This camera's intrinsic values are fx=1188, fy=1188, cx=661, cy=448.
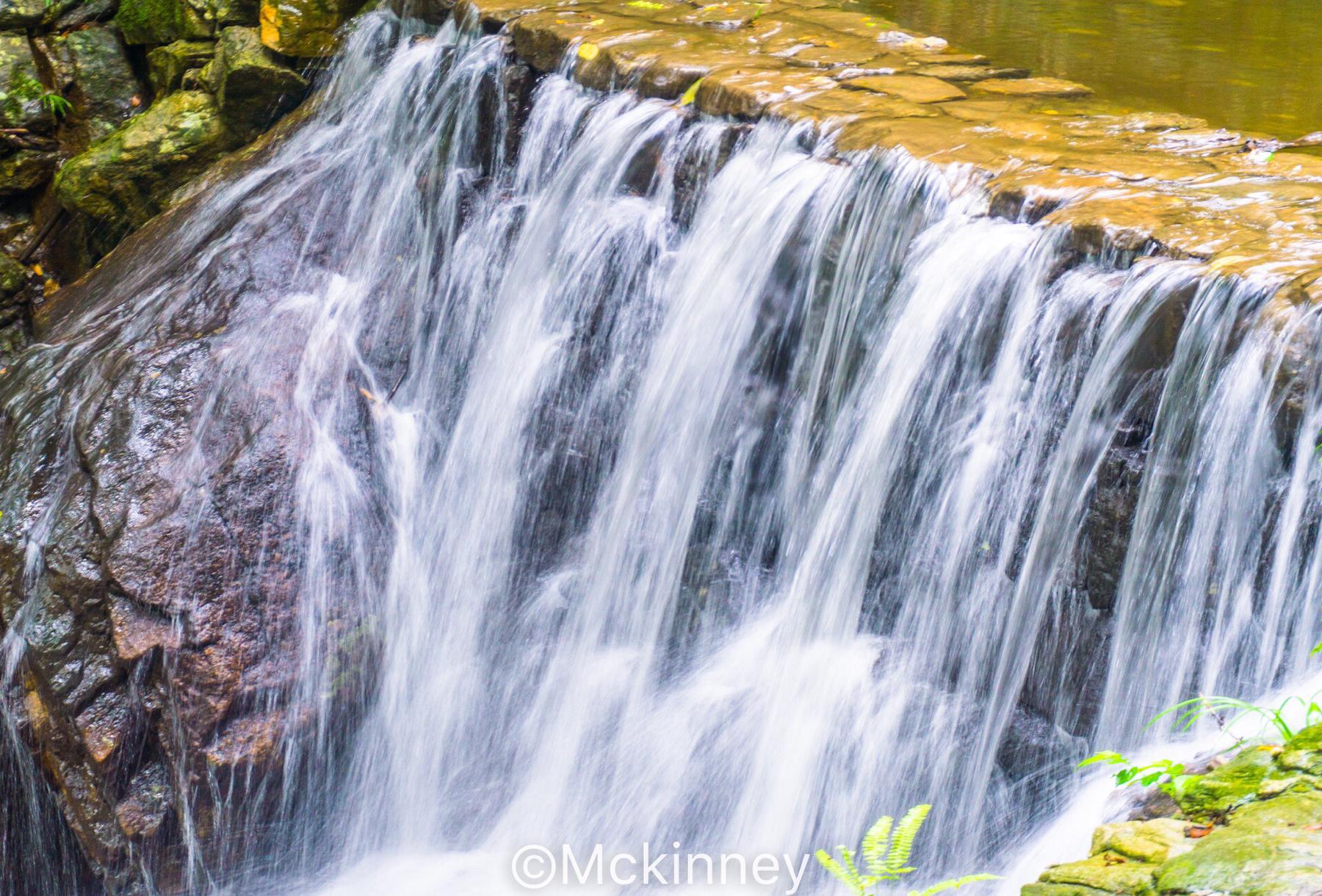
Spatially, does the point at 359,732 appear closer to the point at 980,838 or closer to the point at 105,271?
the point at 980,838

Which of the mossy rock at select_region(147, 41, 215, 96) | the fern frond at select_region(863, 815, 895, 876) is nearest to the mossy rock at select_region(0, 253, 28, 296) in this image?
the mossy rock at select_region(147, 41, 215, 96)

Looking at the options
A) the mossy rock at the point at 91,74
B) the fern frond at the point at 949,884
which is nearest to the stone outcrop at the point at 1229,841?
the fern frond at the point at 949,884

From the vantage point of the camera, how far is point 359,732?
4703 millimetres

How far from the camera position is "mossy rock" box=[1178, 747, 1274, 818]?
2301 millimetres

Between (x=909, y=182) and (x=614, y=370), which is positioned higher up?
(x=909, y=182)

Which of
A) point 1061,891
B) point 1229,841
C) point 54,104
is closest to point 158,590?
point 1061,891

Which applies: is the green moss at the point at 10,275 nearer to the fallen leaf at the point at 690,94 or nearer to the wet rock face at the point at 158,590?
the wet rock face at the point at 158,590

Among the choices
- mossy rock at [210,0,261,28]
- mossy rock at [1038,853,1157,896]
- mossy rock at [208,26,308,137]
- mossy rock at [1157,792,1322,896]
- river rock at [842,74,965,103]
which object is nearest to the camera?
mossy rock at [1157,792,1322,896]

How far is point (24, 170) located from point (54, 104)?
479 mm

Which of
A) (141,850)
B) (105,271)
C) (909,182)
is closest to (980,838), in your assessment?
(909,182)

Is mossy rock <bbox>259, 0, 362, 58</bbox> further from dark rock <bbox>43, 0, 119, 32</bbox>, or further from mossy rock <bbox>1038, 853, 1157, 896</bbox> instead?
mossy rock <bbox>1038, 853, 1157, 896</bbox>

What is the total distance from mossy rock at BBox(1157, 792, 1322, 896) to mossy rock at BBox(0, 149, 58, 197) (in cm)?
802

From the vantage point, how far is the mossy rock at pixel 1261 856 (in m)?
1.85

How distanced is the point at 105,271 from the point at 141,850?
11.6ft
